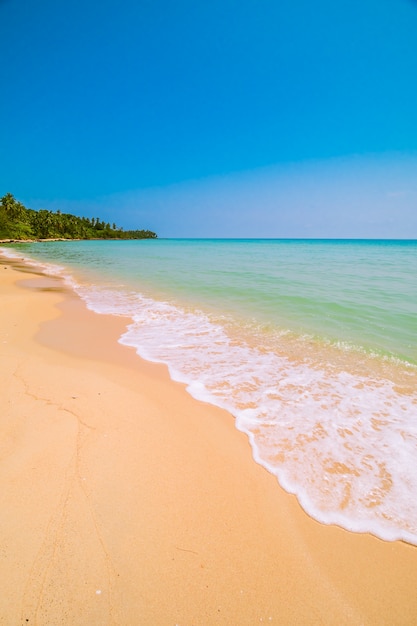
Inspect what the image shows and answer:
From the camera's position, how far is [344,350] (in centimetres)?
646

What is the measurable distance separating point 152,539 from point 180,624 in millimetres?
581

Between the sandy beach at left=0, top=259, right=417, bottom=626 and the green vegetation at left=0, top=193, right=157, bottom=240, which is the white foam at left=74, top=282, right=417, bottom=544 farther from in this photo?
the green vegetation at left=0, top=193, right=157, bottom=240

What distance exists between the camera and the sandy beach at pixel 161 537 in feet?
6.02

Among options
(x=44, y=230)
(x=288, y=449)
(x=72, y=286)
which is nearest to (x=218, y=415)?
(x=288, y=449)

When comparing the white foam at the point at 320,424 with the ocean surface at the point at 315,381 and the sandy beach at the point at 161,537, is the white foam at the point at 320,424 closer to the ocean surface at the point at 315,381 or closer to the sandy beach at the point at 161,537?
the ocean surface at the point at 315,381

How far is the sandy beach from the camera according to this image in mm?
1834

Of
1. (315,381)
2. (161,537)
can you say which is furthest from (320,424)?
(161,537)

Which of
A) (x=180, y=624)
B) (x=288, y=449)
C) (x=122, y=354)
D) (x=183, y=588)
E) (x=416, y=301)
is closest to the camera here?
(x=180, y=624)

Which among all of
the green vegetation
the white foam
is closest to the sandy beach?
the white foam

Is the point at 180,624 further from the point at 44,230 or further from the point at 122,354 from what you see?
the point at 44,230

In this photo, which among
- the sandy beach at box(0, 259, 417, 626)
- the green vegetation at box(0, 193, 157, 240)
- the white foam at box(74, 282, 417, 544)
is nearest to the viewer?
the sandy beach at box(0, 259, 417, 626)

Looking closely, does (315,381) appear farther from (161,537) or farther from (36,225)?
(36,225)

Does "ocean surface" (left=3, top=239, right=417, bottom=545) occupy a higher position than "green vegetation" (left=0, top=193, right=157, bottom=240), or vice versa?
"green vegetation" (left=0, top=193, right=157, bottom=240)

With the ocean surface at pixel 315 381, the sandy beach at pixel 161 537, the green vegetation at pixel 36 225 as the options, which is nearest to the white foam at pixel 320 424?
the ocean surface at pixel 315 381
